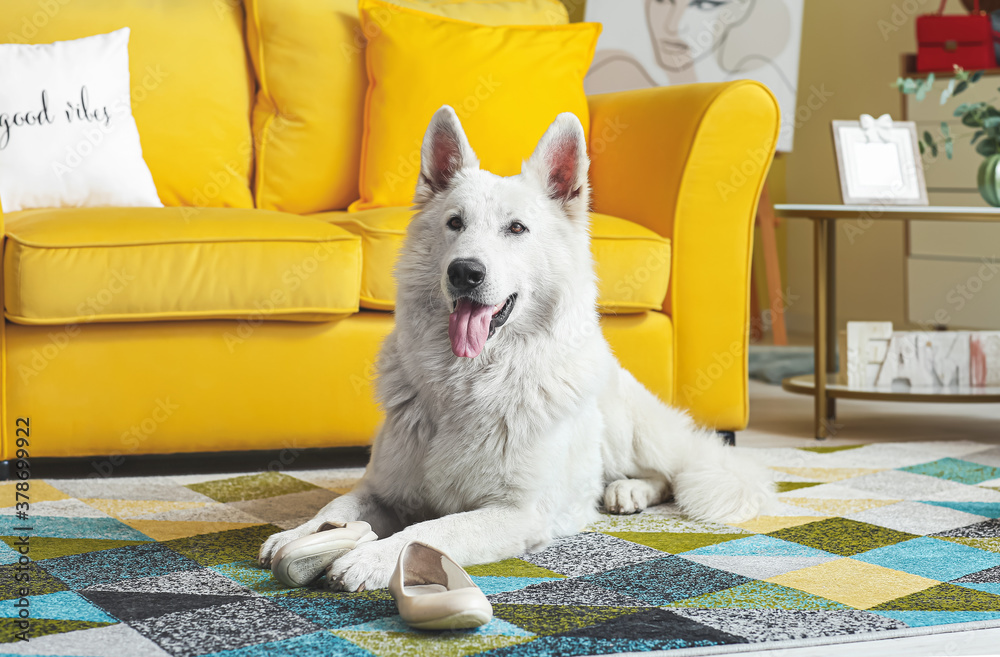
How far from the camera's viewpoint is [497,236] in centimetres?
168

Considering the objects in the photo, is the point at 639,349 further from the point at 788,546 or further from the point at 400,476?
the point at 400,476

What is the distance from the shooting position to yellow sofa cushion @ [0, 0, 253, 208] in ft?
9.49

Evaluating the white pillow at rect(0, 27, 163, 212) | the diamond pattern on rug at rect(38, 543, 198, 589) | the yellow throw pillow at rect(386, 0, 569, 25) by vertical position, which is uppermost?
the yellow throw pillow at rect(386, 0, 569, 25)

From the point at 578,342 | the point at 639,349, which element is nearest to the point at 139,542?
the point at 578,342

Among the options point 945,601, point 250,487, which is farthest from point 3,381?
point 945,601

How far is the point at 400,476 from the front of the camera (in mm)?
1743

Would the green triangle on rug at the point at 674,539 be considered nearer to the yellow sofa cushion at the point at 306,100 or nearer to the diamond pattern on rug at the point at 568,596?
the diamond pattern on rug at the point at 568,596

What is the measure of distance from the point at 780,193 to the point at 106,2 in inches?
165

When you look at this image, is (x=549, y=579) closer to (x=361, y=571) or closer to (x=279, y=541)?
(x=361, y=571)

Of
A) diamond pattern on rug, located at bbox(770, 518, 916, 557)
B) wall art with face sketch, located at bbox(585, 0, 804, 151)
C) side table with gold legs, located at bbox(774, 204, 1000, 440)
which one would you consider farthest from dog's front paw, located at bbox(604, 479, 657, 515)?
wall art with face sketch, located at bbox(585, 0, 804, 151)

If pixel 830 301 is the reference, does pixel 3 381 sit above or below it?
below

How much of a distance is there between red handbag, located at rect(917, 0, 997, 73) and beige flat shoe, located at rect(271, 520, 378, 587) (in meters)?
3.59

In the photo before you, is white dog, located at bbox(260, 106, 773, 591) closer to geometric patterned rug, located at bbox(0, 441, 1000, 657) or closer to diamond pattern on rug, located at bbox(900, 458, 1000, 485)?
geometric patterned rug, located at bbox(0, 441, 1000, 657)

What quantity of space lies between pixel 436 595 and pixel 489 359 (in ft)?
1.78
